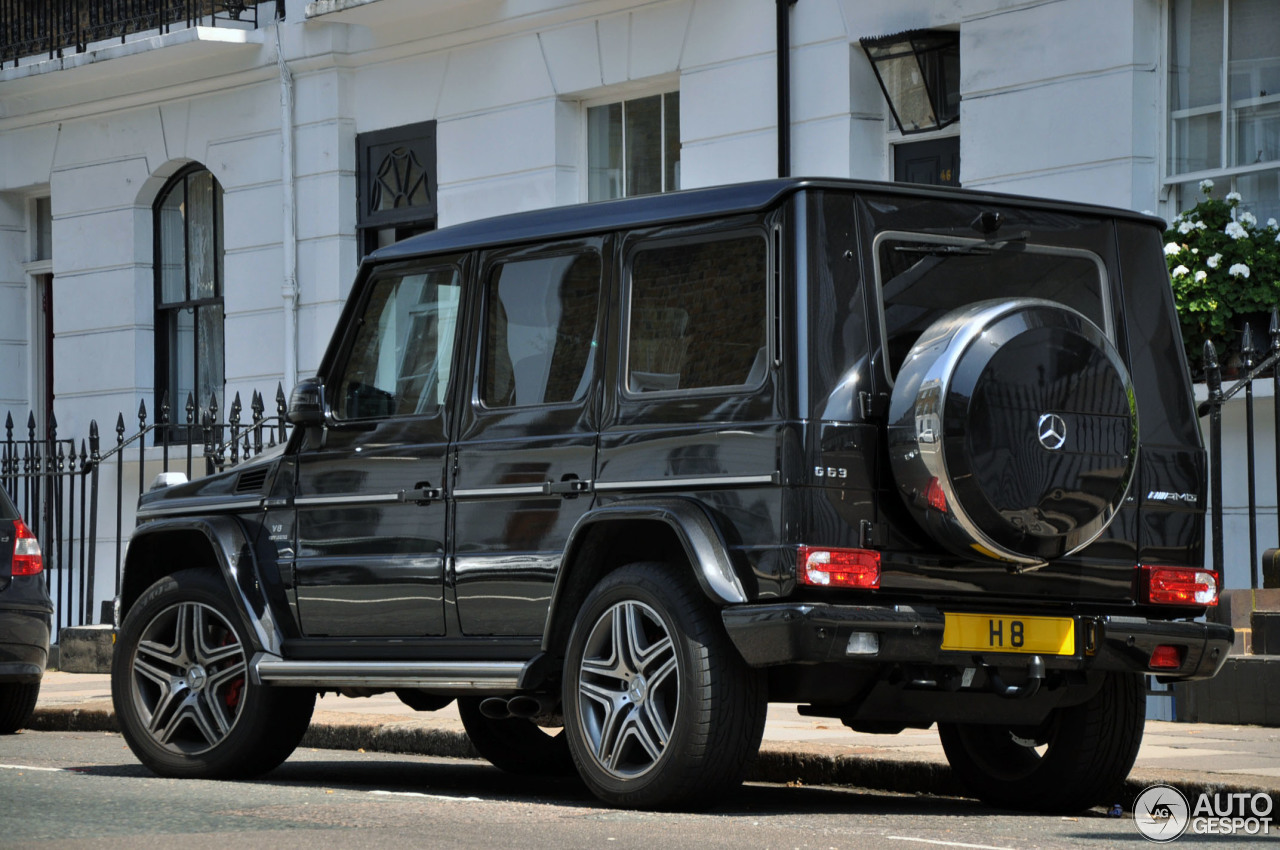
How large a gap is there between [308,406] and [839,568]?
2742 millimetres

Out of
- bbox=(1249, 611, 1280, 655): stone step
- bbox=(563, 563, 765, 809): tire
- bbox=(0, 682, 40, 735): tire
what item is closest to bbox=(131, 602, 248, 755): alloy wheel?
bbox=(563, 563, 765, 809): tire

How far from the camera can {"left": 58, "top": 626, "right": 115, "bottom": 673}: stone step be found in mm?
15117

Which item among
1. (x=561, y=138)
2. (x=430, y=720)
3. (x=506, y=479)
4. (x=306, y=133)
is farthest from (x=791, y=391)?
(x=306, y=133)

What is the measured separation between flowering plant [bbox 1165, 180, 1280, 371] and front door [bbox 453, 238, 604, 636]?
192 inches

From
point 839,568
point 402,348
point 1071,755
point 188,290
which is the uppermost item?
point 188,290

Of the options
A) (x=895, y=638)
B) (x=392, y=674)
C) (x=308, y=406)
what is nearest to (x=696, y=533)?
(x=895, y=638)

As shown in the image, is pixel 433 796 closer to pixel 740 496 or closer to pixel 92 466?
pixel 740 496

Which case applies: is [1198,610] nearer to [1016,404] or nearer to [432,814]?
[1016,404]

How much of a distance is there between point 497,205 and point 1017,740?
29.9ft

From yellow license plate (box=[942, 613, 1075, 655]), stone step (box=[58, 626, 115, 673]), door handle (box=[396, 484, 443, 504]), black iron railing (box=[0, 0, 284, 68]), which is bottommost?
stone step (box=[58, 626, 115, 673])

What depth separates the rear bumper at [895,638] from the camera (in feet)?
21.7

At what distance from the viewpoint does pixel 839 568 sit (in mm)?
6738

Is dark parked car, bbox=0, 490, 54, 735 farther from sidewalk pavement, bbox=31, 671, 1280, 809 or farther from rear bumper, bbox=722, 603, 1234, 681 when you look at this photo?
rear bumper, bbox=722, 603, 1234, 681

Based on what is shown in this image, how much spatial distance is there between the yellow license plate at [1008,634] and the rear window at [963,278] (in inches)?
34.8
